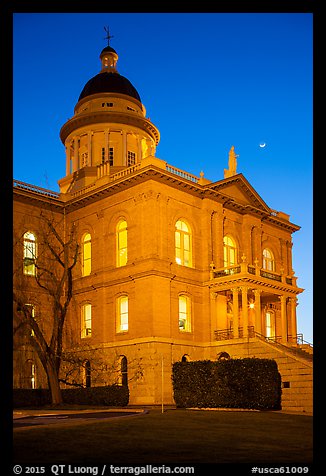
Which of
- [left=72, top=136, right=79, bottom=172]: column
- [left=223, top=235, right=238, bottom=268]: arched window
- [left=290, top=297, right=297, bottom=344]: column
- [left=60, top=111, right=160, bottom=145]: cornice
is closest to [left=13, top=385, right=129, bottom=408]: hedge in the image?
[left=223, top=235, right=238, bottom=268]: arched window

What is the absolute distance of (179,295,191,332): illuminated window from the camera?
44.8 meters

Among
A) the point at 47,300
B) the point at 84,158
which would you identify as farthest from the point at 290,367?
the point at 84,158

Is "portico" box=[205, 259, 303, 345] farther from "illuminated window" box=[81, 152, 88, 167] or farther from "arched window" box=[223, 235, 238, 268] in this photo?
"illuminated window" box=[81, 152, 88, 167]

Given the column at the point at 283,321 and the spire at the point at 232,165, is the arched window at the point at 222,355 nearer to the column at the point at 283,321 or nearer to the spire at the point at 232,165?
the column at the point at 283,321

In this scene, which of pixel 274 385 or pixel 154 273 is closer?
pixel 274 385

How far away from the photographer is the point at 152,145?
206 ft

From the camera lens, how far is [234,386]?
33.2 metres

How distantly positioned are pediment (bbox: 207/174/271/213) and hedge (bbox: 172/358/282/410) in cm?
1725

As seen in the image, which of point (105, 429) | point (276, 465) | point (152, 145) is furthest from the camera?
point (152, 145)

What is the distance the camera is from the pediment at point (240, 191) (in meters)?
49.0

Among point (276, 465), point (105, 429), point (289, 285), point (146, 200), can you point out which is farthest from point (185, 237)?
point (276, 465)

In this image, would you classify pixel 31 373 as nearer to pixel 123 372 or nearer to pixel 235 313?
pixel 123 372
